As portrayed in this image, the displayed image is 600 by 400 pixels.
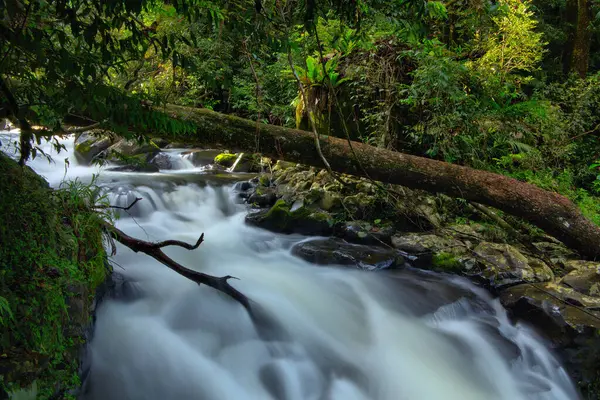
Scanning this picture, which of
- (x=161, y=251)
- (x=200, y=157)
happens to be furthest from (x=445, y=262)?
(x=200, y=157)

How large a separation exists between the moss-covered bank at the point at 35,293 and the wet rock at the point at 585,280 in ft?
16.4

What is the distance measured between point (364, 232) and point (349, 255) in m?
0.59

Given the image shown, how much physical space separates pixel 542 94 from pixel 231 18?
837 centimetres

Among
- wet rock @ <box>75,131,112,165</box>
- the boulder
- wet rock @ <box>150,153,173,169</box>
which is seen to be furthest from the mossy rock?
wet rock @ <box>75,131,112,165</box>

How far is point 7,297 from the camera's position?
1.86 metres

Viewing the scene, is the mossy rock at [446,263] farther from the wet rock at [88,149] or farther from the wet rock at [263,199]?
the wet rock at [88,149]

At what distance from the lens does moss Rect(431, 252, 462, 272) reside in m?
5.31

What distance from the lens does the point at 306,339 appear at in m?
4.14

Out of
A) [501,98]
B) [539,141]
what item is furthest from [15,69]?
[539,141]

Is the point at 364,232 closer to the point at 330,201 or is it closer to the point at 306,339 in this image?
the point at 330,201

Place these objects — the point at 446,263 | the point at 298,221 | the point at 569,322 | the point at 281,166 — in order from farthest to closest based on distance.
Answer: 1. the point at 281,166
2. the point at 298,221
3. the point at 446,263
4. the point at 569,322

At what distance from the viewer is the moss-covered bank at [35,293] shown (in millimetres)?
1808

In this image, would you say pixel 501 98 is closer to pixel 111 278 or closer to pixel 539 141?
pixel 539 141

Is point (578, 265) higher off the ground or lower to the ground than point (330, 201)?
higher
